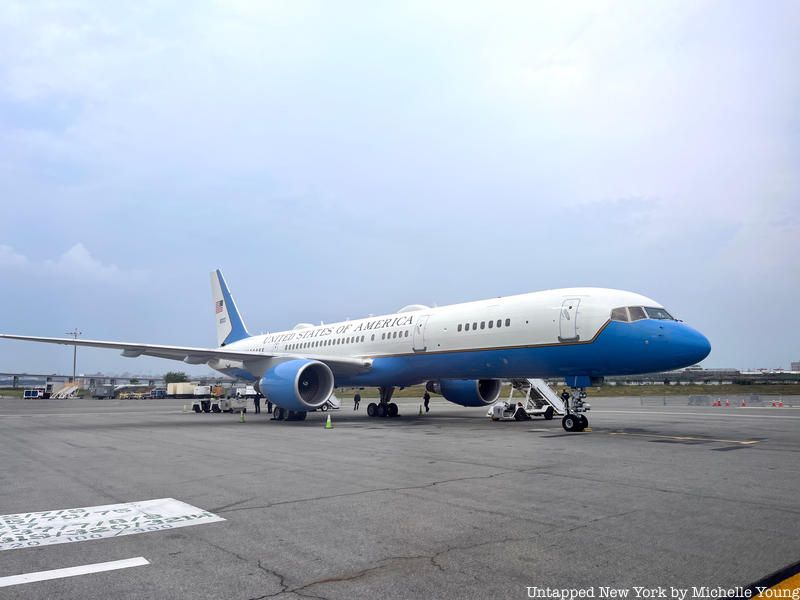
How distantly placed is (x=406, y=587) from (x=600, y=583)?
137 cm

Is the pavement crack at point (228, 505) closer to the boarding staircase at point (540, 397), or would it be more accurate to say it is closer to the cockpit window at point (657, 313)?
the cockpit window at point (657, 313)

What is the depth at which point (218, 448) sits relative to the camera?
1318cm

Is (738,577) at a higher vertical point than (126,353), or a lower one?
lower

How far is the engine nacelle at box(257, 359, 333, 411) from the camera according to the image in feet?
68.0

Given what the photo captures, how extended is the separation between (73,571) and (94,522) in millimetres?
1716

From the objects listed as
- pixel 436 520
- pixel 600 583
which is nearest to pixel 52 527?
pixel 436 520

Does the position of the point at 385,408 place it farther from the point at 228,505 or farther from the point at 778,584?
the point at 778,584

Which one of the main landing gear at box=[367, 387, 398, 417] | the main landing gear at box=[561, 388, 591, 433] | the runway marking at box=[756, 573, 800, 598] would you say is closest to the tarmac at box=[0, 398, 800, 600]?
the runway marking at box=[756, 573, 800, 598]

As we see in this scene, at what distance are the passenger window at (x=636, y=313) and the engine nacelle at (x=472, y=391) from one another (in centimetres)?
963

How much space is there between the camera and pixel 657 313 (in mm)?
15570

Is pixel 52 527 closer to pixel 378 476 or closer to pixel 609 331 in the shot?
pixel 378 476

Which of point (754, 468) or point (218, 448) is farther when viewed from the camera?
point (218, 448)

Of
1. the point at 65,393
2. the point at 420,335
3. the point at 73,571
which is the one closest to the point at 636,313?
the point at 420,335

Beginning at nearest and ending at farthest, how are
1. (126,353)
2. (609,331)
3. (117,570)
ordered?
(117,570) < (609,331) < (126,353)
